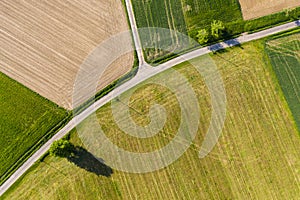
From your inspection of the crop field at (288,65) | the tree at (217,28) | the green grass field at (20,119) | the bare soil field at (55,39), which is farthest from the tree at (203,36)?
the green grass field at (20,119)

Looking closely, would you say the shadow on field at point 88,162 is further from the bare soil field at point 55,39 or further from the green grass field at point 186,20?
the green grass field at point 186,20

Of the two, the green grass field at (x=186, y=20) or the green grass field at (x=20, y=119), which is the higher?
the green grass field at (x=186, y=20)

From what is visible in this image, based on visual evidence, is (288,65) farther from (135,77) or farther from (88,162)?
(88,162)

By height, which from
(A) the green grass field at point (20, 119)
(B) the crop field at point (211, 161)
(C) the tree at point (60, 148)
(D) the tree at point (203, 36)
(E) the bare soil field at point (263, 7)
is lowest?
(B) the crop field at point (211, 161)

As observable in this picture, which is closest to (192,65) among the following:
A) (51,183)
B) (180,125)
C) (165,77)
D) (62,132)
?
(165,77)

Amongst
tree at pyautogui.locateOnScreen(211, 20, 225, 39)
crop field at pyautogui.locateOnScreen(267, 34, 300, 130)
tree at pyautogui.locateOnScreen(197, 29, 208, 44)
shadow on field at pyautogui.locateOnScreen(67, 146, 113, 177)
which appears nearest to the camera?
shadow on field at pyautogui.locateOnScreen(67, 146, 113, 177)

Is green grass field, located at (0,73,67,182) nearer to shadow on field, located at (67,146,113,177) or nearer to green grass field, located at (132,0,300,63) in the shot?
shadow on field, located at (67,146,113,177)

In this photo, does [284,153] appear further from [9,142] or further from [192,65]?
[9,142]

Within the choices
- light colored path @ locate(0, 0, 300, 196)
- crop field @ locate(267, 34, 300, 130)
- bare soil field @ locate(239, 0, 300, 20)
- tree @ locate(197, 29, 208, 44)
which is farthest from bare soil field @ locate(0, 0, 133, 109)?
crop field @ locate(267, 34, 300, 130)
